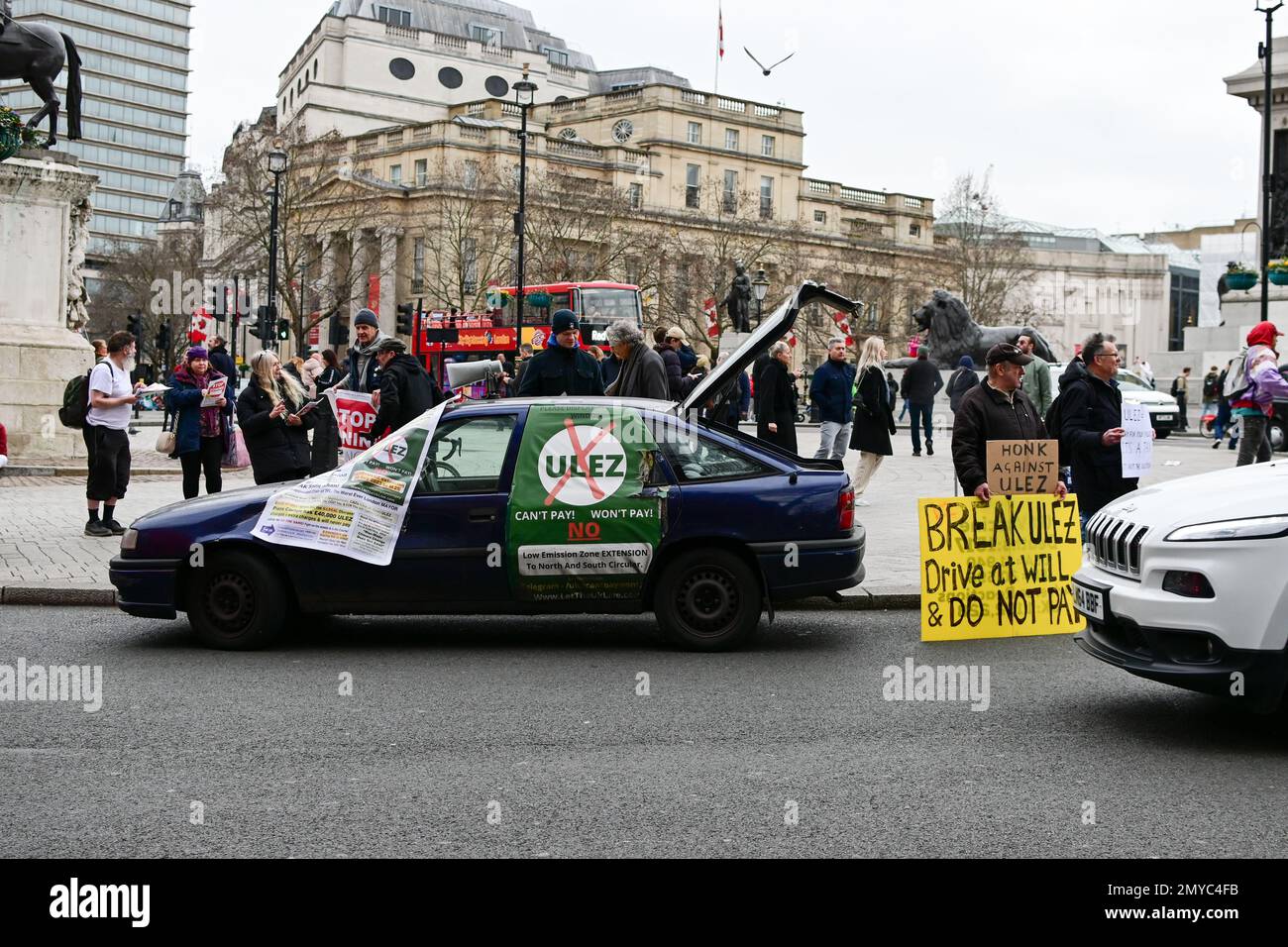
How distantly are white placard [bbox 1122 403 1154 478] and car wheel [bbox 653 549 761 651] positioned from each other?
302 cm

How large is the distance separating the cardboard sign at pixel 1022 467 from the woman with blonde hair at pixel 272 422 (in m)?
5.17

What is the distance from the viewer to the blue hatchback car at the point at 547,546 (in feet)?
29.8

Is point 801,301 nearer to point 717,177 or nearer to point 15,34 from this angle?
point 15,34

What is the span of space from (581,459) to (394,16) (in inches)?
4581

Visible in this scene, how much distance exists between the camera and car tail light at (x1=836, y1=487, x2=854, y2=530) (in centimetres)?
921

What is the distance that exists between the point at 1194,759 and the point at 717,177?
310 ft

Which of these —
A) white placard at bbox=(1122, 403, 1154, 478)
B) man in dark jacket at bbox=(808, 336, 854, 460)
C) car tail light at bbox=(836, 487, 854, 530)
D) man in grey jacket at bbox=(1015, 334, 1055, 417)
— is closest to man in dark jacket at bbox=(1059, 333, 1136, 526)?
white placard at bbox=(1122, 403, 1154, 478)

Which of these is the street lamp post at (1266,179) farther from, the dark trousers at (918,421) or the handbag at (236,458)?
the handbag at (236,458)

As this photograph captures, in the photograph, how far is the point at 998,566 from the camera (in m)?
9.90

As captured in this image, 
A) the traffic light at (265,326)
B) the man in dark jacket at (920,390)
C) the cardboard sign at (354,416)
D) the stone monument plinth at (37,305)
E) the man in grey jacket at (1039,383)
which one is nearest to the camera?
the cardboard sign at (354,416)

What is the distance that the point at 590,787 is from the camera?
6027mm

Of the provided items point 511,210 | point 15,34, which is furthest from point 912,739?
point 511,210

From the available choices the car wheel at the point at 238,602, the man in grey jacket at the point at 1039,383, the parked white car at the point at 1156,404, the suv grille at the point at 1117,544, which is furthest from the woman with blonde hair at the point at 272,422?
the parked white car at the point at 1156,404

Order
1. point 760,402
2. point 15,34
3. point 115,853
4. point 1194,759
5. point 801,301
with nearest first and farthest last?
point 115,853, point 1194,759, point 801,301, point 760,402, point 15,34
